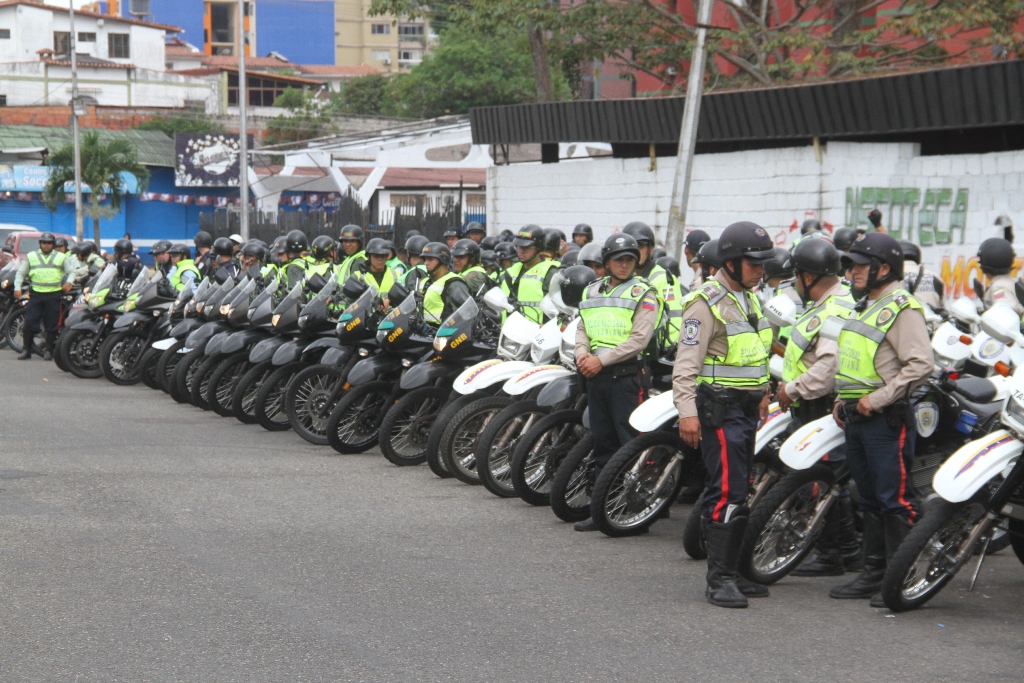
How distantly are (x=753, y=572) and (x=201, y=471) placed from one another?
4.89 meters

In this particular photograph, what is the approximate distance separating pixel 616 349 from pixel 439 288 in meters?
3.03

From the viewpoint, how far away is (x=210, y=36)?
335ft

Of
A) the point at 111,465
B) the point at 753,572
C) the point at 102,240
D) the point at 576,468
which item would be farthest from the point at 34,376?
the point at 102,240

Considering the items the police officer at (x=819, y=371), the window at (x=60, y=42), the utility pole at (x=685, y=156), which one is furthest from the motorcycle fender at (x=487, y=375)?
the window at (x=60, y=42)

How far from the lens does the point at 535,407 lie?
9.02 m

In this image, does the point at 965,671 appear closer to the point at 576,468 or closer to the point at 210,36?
→ the point at 576,468

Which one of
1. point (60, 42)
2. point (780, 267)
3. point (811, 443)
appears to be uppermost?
point (60, 42)

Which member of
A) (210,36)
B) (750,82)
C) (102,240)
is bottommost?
(102,240)

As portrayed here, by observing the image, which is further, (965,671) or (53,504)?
(53,504)

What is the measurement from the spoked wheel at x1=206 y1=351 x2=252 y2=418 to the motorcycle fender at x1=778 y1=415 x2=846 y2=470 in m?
7.49

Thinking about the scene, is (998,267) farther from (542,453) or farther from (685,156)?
(685,156)

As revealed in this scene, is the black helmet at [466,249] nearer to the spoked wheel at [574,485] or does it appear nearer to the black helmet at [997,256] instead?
the spoked wheel at [574,485]

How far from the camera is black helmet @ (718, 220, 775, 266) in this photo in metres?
6.39

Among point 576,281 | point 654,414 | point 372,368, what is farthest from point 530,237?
point 654,414
